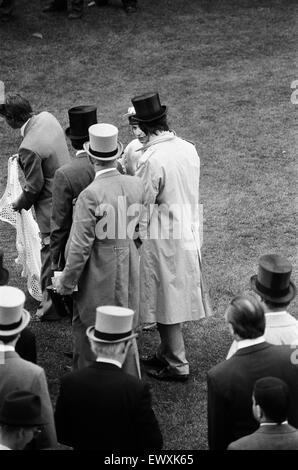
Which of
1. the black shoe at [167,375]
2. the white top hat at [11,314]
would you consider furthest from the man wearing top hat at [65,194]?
the white top hat at [11,314]

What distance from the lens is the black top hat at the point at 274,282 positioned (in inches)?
214

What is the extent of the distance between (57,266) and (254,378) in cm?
240

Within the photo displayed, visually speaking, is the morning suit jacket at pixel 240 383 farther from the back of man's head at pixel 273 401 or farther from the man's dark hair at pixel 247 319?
the back of man's head at pixel 273 401

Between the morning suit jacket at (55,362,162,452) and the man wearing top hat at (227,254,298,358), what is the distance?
0.68 m

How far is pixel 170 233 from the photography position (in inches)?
264

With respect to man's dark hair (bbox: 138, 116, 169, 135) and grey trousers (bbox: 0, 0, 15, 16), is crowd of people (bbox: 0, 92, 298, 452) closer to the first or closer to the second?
man's dark hair (bbox: 138, 116, 169, 135)

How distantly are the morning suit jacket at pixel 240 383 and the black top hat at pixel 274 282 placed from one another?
547mm

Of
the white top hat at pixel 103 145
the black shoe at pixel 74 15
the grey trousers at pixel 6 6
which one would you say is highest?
the white top hat at pixel 103 145

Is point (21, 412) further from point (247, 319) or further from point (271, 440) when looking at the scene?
point (247, 319)

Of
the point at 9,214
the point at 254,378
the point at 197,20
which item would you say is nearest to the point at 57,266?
the point at 9,214

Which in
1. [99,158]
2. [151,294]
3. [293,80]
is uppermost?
[99,158]

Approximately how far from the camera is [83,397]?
470 cm

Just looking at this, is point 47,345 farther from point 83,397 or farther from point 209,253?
point 83,397

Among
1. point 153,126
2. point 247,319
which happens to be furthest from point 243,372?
point 153,126
